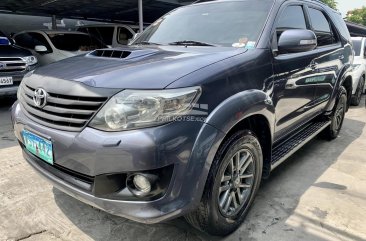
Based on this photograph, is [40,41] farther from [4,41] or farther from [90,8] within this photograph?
[90,8]

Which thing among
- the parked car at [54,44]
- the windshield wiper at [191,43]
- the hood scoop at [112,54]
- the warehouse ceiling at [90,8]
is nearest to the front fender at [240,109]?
the windshield wiper at [191,43]

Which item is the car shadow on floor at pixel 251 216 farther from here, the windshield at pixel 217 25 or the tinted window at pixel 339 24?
the tinted window at pixel 339 24

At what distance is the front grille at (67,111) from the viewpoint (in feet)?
6.54

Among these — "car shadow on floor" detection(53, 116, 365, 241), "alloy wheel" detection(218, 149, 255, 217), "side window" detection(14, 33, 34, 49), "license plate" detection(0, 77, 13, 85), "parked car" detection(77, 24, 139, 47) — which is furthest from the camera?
"parked car" detection(77, 24, 139, 47)

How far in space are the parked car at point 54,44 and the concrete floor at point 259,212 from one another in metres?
Result: 4.33

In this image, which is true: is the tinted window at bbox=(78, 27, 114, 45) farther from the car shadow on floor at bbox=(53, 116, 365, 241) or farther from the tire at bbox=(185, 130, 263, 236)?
the tire at bbox=(185, 130, 263, 236)

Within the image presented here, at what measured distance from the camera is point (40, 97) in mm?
Answer: 2270

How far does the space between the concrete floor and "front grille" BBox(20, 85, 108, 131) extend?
0.85 meters

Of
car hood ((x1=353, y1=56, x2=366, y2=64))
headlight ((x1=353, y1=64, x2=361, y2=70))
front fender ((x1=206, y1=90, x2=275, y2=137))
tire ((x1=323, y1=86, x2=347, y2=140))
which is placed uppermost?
front fender ((x1=206, y1=90, x2=275, y2=137))

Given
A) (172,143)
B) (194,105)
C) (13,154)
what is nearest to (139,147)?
(172,143)

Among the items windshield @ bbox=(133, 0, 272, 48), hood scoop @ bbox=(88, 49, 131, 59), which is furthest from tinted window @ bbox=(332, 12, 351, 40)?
hood scoop @ bbox=(88, 49, 131, 59)

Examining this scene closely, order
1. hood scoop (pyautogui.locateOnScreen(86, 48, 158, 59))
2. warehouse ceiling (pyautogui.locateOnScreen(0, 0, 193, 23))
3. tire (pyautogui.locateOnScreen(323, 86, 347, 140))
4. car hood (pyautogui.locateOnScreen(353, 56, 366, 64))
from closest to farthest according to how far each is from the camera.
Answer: hood scoop (pyautogui.locateOnScreen(86, 48, 158, 59)), tire (pyautogui.locateOnScreen(323, 86, 347, 140)), car hood (pyautogui.locateOnScreen(353, 56, 366, 64)), warehouse ceiling (pyautogui.locateOnScreen(0, 0, 193, 23))

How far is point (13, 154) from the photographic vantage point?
398cm

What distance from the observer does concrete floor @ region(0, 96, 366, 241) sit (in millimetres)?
2506
